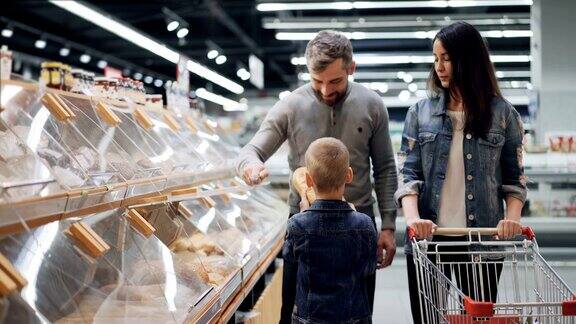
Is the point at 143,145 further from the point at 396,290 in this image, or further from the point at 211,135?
the point at 396,290

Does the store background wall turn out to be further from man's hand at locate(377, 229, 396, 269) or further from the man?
man's hand at locate(377, 229, 396, 269)

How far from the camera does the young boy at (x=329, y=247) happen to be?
2484 millimetres

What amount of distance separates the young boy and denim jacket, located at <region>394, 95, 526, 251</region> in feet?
Result: 1.57

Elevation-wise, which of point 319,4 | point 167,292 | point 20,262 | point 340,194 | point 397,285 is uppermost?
point 319,4

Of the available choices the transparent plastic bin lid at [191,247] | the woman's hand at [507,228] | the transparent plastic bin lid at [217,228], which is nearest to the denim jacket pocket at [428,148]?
the woman's hand at [507,228]

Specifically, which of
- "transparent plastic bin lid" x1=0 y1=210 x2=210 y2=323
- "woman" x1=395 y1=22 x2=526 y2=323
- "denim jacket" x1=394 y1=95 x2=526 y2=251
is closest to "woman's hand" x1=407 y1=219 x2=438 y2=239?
"woman" x1=395 y1=22 x2=526 y2=323

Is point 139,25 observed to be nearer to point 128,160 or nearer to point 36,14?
point 36,14

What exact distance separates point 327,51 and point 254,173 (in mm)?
557

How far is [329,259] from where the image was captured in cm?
249

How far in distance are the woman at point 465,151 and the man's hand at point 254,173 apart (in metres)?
0.58

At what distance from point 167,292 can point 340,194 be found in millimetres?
781

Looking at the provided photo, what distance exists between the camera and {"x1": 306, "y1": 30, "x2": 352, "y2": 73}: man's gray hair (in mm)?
2775

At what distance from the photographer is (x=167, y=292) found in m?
2.73

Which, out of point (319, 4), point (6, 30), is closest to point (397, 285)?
point (319, 4)
